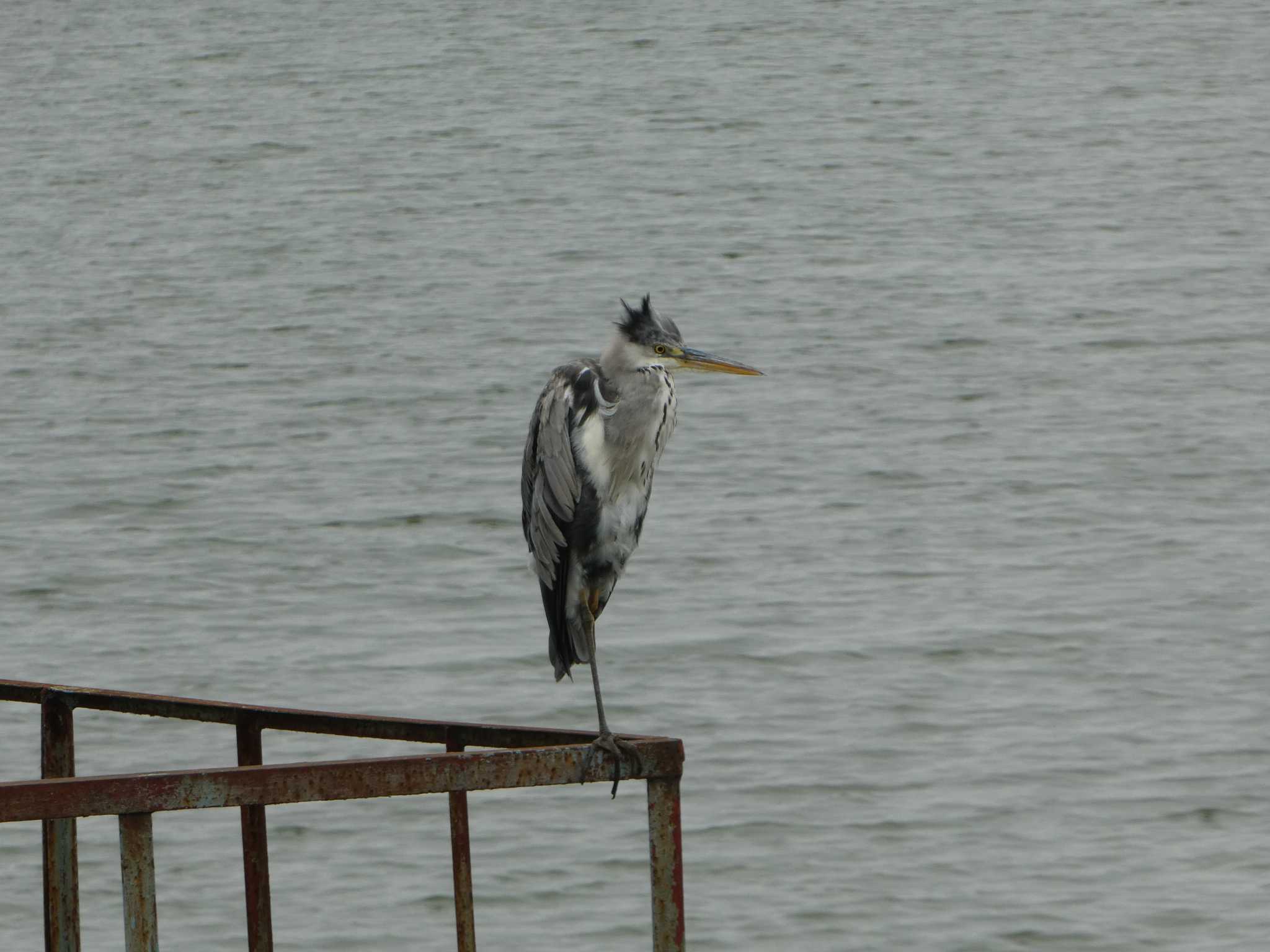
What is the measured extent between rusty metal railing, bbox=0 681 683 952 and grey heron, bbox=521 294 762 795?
126cm

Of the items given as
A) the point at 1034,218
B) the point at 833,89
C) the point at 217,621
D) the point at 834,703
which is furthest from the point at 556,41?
the point at 834,703

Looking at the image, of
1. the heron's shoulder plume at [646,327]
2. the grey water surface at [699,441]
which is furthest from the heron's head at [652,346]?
the grey water surface at [699,441]

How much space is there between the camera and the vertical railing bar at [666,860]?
3646 mm

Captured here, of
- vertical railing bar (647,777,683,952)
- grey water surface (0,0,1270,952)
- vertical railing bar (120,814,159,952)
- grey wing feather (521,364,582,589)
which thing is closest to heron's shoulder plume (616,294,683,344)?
grey wing feather (521,364,582,589)

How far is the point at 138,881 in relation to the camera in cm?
328

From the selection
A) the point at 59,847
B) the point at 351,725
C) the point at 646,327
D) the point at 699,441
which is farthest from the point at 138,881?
the point at 699,441

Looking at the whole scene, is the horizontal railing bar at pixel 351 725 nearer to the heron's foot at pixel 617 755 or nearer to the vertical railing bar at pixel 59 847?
the heron's foot at pixel 617 755

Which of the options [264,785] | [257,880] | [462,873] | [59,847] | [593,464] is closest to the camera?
[264,785]

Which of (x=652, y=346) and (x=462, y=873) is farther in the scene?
Result: (x=652, y=346)

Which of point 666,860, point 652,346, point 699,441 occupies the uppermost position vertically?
point 652,346

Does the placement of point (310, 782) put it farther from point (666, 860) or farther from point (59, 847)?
point (59, 847)

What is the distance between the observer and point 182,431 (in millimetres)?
17484

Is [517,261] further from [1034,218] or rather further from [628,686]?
[628,686]

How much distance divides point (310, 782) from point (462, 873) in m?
0.84
